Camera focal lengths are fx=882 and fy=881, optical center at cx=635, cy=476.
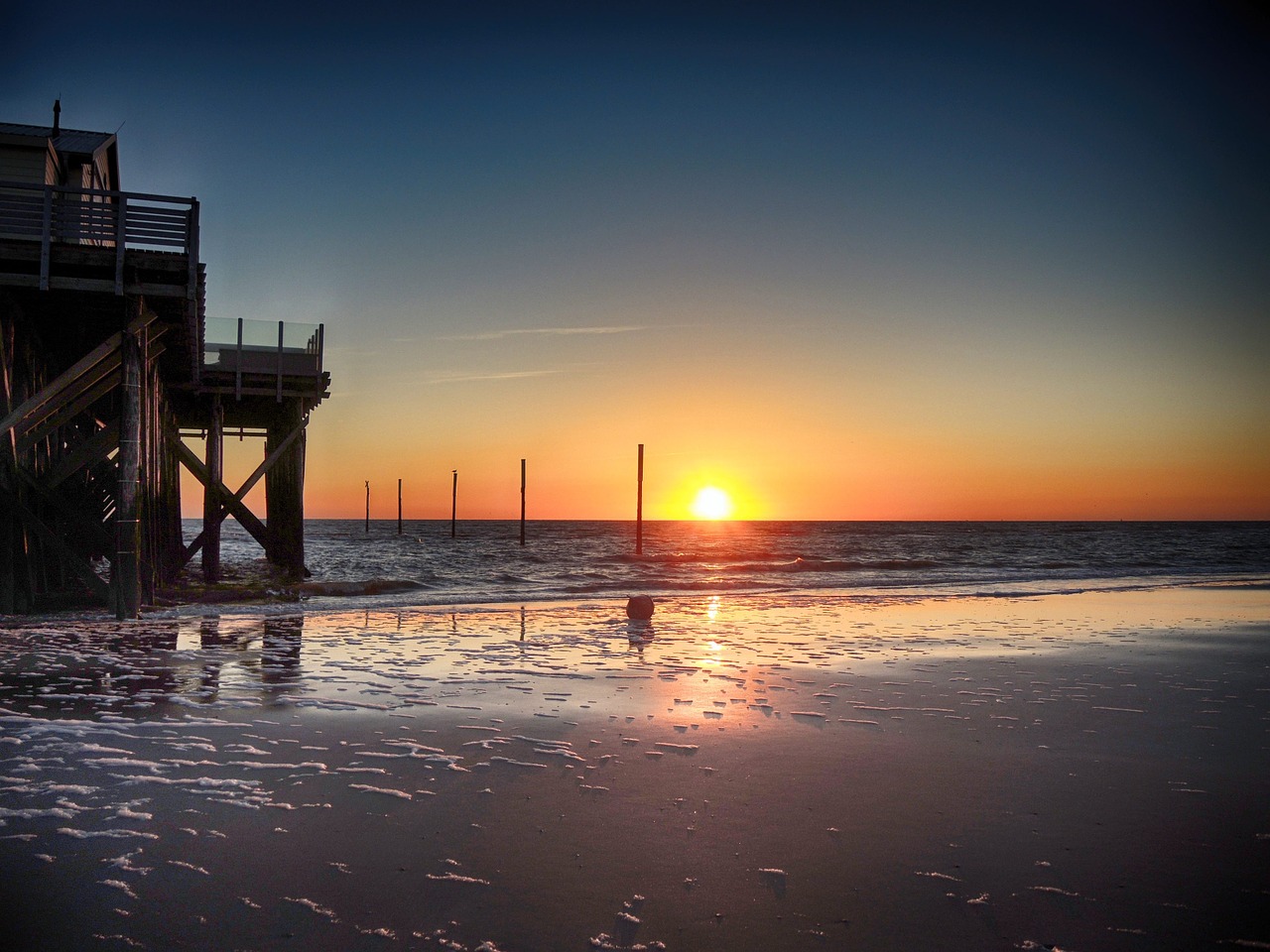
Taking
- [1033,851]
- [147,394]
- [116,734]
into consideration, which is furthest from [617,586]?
[1033,851]

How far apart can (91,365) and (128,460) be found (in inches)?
60.5

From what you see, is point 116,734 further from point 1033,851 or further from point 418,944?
point 1033,851

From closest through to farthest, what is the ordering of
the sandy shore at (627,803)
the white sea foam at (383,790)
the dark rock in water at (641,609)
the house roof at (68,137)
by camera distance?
1. the sandy shore at (627,803)
2. the white sea foam at (383,790)
3. the dark rock in water at (641,609)
4. the house roof at (68,137)

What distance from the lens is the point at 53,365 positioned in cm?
1802

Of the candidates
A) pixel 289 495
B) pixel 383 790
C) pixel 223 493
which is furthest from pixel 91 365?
pixel 289 495

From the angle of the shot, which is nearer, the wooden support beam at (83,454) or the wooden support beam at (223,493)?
the wooden support beam at (83,454)

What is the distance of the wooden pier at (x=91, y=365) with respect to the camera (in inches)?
502

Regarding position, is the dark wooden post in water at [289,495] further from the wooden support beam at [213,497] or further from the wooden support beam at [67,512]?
the wooden support beam at [67,512]

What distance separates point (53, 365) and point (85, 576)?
6419mm

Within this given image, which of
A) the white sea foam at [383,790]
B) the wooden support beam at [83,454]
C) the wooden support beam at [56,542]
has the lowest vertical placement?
the white sea foam at [383,790]

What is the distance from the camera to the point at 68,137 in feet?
67.7

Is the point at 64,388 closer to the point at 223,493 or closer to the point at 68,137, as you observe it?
the point at 223,493

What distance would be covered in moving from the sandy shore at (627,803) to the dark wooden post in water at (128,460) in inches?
117

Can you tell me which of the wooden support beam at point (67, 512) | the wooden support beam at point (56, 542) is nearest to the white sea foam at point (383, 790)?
the wooden support beam at point (56, 542)
